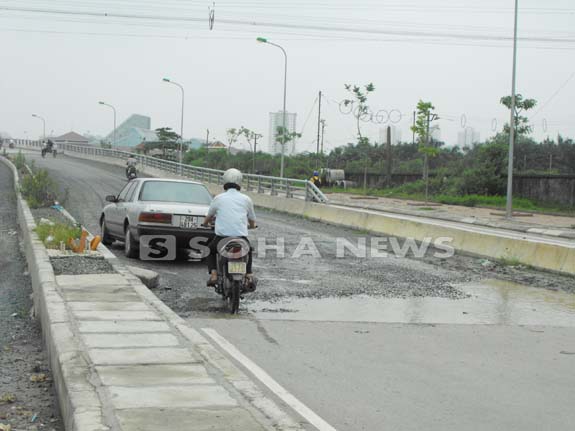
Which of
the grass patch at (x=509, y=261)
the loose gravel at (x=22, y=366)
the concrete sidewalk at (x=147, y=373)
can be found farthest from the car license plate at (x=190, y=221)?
the grass patch at (x=509, y=261)

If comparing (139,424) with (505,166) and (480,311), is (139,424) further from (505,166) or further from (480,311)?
(505,166)

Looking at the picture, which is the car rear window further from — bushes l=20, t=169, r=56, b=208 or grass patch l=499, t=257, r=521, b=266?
bushes l=20, t=169, r=56, b=208

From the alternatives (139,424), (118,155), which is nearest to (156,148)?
(118,155)

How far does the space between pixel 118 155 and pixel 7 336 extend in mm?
60875

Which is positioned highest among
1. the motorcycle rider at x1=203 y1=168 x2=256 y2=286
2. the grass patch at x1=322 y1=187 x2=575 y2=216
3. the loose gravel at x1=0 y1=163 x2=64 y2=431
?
the motorcycle rider at x1=203 y1=168 x2=256 y2=286

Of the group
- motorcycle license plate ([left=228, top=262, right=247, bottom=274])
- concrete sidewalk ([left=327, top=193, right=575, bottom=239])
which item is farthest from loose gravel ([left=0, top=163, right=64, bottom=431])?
concrete sidewalk ([left=327, top=193, right=575, bottom=239])

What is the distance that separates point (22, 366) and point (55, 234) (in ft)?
20.4

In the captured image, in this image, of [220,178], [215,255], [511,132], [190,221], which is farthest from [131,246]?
[220,178]

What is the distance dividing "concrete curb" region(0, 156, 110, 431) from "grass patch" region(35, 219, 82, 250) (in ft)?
9.12

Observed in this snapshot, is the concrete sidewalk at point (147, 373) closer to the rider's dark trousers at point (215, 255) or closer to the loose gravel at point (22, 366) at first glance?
the loose gravel at point (22, 366)

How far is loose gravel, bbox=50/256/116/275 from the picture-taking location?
35.2ft

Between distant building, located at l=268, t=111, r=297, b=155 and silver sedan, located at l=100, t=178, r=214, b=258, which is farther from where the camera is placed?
distant building, located at l=268, t=111, r=297, b=155

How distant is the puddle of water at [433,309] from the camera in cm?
974

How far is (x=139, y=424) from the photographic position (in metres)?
4.57
